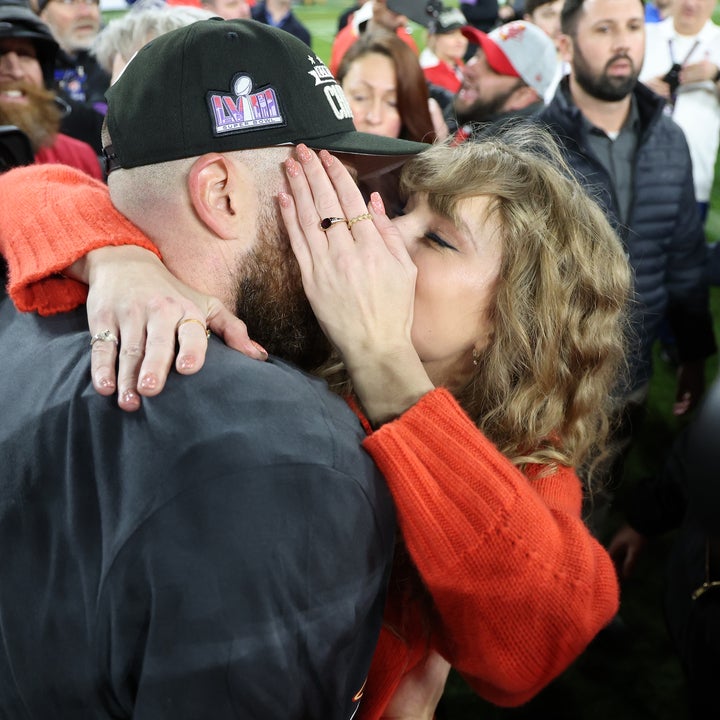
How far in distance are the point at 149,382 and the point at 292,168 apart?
52cm

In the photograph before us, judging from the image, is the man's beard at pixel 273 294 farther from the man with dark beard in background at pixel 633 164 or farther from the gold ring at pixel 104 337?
the man with dark beard in background at pixel 633 164

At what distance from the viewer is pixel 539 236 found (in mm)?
1525

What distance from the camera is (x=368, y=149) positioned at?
1.36 meters

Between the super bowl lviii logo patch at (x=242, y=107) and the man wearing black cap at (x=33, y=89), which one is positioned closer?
the super bowl lviii logo patch at (x=242, y=107)

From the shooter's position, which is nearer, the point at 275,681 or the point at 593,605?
the point at 275,681

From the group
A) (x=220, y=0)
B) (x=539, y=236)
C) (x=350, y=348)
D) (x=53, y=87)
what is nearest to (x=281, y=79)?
(x=350, y=348)

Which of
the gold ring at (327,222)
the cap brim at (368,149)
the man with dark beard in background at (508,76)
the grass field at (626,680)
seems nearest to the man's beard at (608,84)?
the man with dark beard in background at (508,76)

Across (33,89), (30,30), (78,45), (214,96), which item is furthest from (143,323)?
(78,45)

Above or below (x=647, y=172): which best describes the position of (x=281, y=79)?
above

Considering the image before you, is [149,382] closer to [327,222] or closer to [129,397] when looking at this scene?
[129,397]

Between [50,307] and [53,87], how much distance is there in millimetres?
2604

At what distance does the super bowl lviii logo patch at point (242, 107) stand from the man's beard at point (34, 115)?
5.81 ft

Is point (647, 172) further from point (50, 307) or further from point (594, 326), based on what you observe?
point (50, 307)

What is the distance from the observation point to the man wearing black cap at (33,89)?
278 cm
